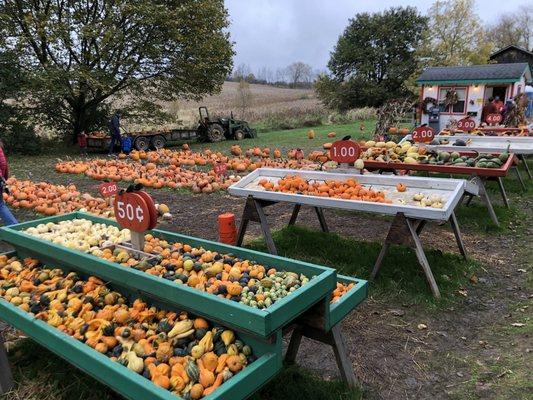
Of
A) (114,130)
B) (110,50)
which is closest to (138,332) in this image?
(114,130)

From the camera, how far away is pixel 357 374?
9.69ft

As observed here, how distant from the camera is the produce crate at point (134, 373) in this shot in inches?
71.8

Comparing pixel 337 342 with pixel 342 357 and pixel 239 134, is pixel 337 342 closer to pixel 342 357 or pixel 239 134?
pixel 342 357

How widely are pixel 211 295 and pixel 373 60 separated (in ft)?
124

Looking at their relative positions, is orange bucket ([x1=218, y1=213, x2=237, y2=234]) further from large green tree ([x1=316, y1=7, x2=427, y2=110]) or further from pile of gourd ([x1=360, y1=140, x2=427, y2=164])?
large green tree ([x1=316, y1=7, x2=427, y2=110])

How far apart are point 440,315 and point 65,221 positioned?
361 cm

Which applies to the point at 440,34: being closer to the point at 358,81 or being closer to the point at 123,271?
the point at 358,81

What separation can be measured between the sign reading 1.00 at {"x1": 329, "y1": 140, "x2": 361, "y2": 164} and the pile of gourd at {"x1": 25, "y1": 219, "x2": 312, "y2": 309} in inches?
111

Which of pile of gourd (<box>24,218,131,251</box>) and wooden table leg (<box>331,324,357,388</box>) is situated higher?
pile of gourd (<box>24,218,131,251</box>)

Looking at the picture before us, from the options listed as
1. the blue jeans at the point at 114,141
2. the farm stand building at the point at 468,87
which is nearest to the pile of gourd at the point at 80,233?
the blue jeans at the point at 114,141

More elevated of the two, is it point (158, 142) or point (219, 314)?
point (219, 314)

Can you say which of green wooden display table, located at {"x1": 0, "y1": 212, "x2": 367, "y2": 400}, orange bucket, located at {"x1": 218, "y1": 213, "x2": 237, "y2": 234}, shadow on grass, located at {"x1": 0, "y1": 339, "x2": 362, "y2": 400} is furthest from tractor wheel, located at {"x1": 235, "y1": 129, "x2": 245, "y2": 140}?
shadow on grass, located at {"x1": 0, "y1": 339, "x2": 362, "y2": 400}

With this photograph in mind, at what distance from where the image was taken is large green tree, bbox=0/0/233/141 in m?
14.1

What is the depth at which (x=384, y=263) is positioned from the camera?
467 cm
